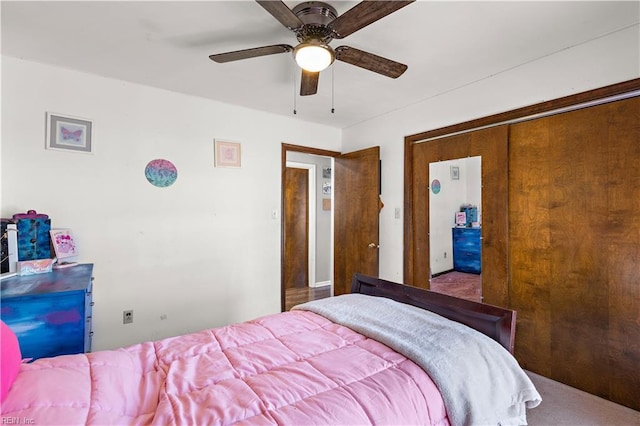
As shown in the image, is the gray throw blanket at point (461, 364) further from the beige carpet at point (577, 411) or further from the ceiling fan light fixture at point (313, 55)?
the ceiling fan light fixture at point (313, 55)

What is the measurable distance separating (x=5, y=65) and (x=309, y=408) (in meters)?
3.23

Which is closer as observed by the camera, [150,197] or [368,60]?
[368,60]

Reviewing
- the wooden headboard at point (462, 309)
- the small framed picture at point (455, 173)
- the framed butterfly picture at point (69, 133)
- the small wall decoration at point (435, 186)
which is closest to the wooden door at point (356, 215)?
the small wall decoration at point (435, 186)

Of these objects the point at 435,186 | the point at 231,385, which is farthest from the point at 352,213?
the point at 231,385

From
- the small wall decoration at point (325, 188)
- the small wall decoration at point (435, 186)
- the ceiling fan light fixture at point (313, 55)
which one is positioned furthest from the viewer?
the small wall decoration at point (325, 188)

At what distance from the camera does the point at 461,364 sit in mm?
1335

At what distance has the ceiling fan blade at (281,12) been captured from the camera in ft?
4.57

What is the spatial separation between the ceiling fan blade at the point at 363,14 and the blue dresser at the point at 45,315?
2066mm

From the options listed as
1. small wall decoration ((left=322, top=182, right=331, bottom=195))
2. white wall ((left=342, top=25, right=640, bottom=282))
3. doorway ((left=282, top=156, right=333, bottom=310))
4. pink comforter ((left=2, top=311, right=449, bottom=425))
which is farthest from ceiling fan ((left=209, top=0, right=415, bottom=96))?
small wall decoration ((left=322, top=182, right=331, bottom=195))

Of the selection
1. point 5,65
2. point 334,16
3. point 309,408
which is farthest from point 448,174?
point 5,65

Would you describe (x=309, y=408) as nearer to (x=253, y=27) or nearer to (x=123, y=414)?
(x=123, y=414)

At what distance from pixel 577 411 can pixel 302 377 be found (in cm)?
201

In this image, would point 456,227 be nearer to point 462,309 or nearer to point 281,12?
point 462,309

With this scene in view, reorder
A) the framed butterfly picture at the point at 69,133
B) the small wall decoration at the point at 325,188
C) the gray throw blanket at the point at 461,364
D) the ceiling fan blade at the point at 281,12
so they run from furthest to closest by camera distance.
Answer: the small wall decoration at the point at 325,188 → the framed butterfly picture at the point at 69,133 → the ceiling fan blade at the point at 281,12 → the gray throw blanket at the point at 461,364
